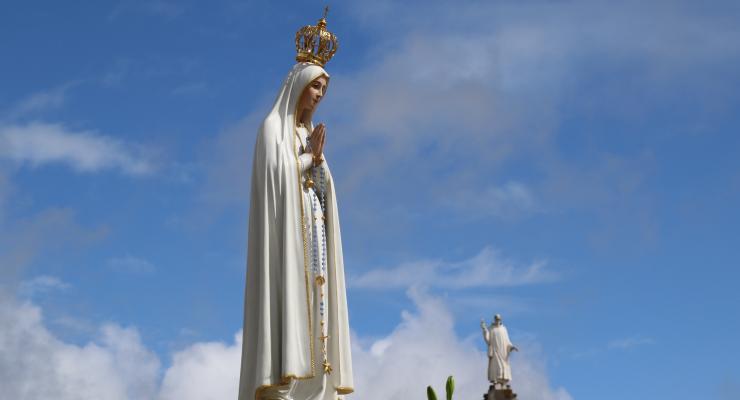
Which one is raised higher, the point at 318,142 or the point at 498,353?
the point at 498,353

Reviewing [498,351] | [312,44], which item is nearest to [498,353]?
[498,351]

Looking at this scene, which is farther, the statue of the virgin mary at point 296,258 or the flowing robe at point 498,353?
the flowing robe at point 498,353

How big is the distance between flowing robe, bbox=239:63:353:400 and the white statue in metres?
24.9

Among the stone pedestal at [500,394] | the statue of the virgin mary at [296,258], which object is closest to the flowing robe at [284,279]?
the statue of the virgin mary at [296,258]

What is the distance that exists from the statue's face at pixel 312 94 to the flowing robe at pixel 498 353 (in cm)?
2531

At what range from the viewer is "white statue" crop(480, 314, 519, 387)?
36.7 m

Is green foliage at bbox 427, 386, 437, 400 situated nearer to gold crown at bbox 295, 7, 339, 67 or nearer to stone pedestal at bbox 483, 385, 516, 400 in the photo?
gold crown at bbox 295, 7, 339, 67

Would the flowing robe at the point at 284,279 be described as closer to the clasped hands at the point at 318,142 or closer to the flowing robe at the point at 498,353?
the clasped hands at the point at 318,142

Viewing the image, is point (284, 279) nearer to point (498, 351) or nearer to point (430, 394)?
point (430, 394)

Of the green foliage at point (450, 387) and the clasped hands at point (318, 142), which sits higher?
the clasped hands at point (318, 142)

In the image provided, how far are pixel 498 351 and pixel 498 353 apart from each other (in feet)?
0.23

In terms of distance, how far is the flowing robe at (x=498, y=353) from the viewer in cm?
3666

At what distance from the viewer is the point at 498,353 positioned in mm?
36969

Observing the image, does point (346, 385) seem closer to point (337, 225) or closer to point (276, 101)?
point (337, 225)
